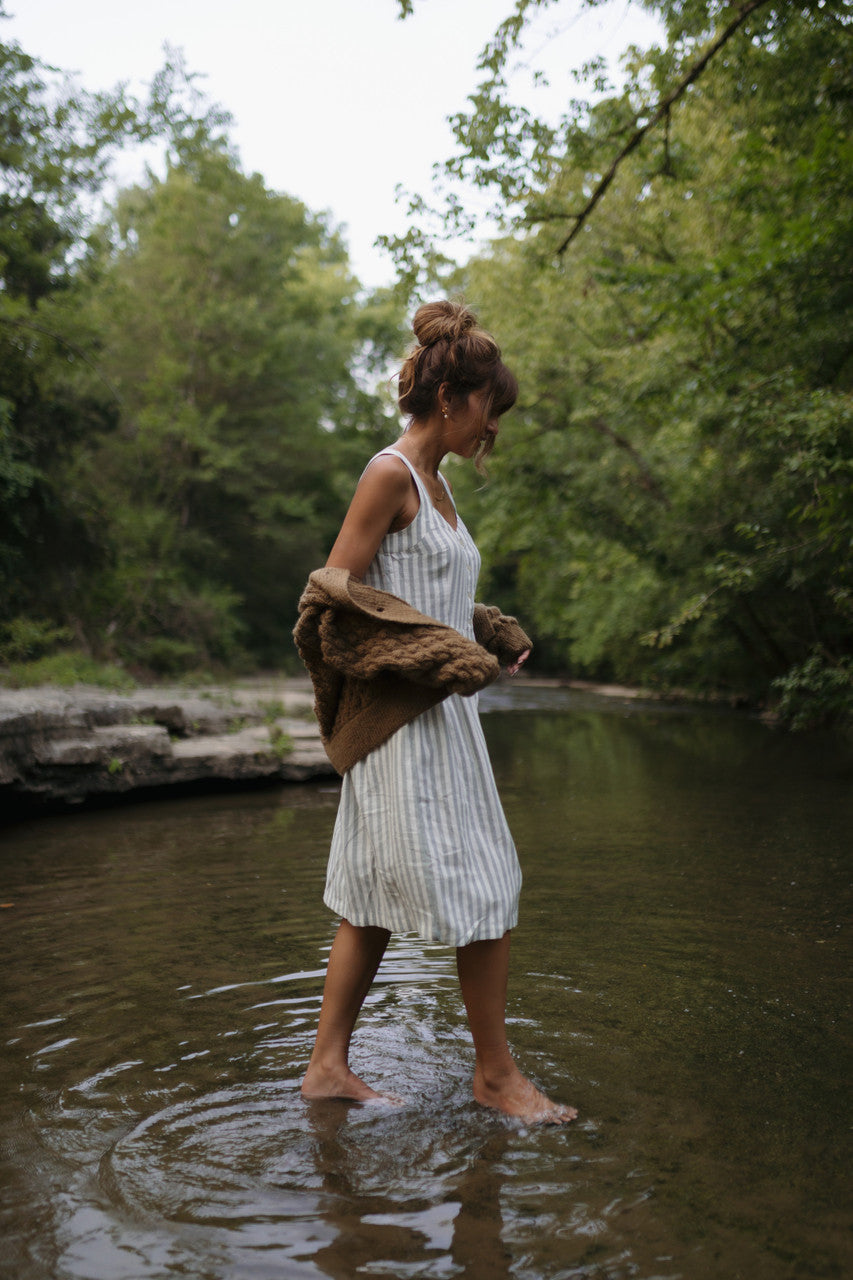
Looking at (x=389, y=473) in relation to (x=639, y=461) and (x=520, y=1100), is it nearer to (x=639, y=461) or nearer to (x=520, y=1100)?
(x=520, y=1100)

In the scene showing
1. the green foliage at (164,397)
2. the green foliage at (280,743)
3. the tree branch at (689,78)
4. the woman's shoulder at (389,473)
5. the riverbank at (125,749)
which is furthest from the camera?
the green foliage at (164,397)

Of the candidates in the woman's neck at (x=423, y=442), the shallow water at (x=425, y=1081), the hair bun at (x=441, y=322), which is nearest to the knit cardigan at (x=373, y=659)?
the woman's neck at (x=423, y=442)

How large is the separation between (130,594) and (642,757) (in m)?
12.1

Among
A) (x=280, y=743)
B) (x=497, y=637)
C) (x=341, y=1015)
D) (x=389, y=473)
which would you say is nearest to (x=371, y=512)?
(x=389, y=473)

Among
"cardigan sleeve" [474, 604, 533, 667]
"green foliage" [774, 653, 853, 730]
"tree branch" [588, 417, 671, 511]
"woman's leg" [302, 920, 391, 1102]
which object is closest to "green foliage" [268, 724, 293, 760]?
"green foliage" [774, 653, 853, 730]

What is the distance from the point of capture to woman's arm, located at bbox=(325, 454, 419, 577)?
250 cm

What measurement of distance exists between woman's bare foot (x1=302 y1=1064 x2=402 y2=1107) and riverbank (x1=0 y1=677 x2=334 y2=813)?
4.80m

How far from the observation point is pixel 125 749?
782 cm

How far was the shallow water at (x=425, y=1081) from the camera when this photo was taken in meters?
1.98

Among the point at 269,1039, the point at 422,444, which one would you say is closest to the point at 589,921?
the point at 269,1039

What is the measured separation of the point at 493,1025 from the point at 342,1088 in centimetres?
41

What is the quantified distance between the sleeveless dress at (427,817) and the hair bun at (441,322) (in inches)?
12.2

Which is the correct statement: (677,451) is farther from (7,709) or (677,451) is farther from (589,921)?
(589,921)

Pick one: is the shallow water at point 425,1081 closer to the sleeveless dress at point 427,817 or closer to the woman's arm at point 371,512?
the sleeveless dress at point 427,817
